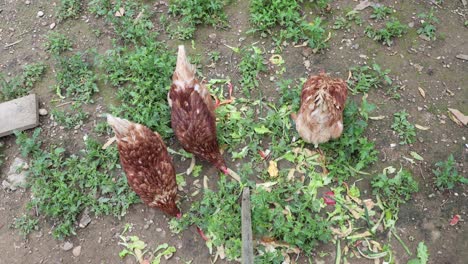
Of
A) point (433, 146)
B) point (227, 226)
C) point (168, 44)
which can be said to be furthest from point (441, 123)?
point (168, 44)

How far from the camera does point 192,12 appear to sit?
16.8 ft

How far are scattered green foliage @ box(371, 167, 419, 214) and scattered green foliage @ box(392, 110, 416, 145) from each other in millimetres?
416

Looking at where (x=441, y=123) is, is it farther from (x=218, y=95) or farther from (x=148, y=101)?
(x=148, y=101)

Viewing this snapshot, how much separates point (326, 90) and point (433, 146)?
4.21ft

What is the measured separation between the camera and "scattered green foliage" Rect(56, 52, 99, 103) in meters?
4.73

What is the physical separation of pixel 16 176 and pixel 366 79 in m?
3.83

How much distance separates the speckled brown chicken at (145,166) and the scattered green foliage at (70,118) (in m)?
1.01

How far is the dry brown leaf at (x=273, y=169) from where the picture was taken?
13.2 feet

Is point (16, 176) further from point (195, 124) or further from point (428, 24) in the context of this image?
point (428, 24)

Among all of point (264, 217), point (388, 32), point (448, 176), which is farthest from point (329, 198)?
point (388, 32)

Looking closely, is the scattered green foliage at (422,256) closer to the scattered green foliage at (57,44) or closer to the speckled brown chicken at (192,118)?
the speckled brown chicken at (192,118)

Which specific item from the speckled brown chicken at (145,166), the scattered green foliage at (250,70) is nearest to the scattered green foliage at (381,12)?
the scattered green foliage at (250,70)

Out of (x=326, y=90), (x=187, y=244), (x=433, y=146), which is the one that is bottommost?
(x=187, y=244)

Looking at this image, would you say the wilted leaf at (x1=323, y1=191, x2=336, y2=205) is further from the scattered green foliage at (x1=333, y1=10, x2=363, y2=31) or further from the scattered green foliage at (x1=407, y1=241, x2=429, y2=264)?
the scattered green foliage at (x1=333, y1=10, x2=363, y2=31)
